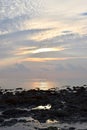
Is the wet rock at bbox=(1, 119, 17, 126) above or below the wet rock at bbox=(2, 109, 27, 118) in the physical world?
below

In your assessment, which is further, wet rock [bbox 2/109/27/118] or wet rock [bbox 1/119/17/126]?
wet rock [bbox 2/109/27/118]

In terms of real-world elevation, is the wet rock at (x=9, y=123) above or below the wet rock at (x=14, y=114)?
below

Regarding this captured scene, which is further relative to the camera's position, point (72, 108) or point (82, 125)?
point (72, 108)

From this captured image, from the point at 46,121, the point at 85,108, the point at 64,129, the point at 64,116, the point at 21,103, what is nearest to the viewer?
the point at 64,129

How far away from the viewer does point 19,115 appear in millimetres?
23109

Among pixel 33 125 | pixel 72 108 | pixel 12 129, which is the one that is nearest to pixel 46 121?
pixel 33 125

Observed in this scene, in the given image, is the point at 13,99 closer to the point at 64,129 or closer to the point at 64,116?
the point at 64,116

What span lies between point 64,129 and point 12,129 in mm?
2806

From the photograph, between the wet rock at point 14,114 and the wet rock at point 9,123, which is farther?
the wet rock at point 14,114

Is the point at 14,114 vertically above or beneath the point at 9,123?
above

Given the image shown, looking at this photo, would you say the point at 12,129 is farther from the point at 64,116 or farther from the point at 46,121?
the point at 64,116

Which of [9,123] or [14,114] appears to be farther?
[14,114]

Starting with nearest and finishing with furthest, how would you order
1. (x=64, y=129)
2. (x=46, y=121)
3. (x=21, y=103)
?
(x=64, y=129), (x=46, y=121), (x=21, y=103)

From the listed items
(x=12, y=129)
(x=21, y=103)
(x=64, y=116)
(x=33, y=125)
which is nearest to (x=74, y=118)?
(x=64, y=116)
